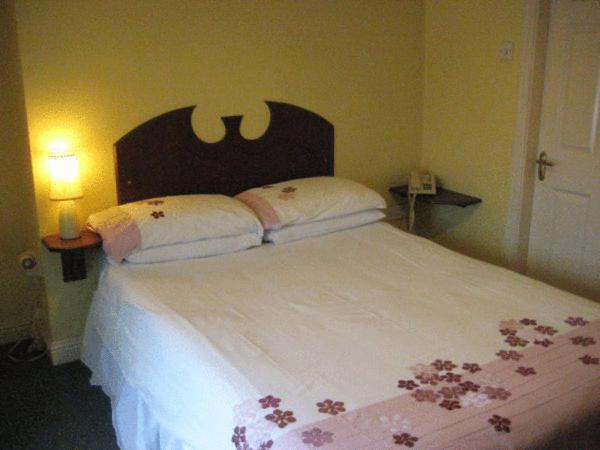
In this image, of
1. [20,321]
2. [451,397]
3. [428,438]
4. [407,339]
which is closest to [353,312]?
[407,339]

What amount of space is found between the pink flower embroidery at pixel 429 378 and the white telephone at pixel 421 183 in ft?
6.20

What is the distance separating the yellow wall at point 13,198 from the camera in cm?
280

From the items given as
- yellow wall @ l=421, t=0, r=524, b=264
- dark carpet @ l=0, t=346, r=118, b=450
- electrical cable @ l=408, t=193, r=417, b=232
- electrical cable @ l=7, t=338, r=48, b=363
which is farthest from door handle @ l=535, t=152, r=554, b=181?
electrical cable @ l=7, t=338, r=48, b=363

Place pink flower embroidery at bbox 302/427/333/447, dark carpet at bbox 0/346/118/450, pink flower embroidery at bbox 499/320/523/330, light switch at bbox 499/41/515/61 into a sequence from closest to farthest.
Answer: pink flower embroidery at bbox 302/427/333/447
pink flower embroidery at bbox 499/320/523/330
dark carpet at bbox 0/346/118/450
light switch at bbox 499/41/515/61

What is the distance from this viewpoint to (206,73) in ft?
9.97

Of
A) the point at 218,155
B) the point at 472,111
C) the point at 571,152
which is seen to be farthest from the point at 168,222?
the point at 571,152

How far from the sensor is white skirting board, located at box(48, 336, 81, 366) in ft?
9.77

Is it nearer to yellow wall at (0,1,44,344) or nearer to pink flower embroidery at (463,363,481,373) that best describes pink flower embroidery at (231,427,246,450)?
pink flower embroidery at (463,363,481,373)

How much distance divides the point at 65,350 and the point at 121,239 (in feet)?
2.56

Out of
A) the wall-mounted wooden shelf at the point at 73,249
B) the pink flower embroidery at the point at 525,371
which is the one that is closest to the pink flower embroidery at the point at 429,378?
the pink flower embroidery at the point at 525,371

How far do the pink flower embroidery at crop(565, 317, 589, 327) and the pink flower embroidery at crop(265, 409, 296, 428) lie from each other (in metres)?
1.08

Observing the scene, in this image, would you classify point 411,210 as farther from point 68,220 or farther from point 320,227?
point 68,220

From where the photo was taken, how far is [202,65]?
9.91 ft

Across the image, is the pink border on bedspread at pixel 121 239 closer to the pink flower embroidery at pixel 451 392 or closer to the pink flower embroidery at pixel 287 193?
the pink flower embroidery at pixel 287 193
